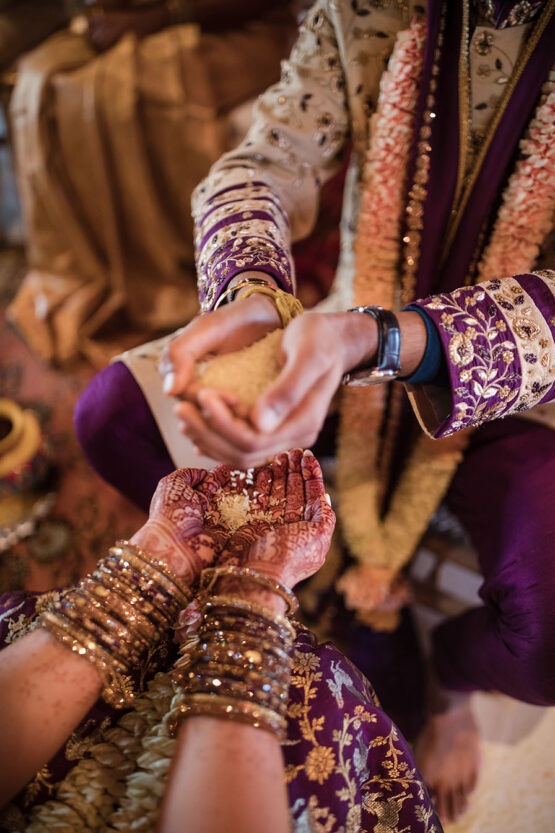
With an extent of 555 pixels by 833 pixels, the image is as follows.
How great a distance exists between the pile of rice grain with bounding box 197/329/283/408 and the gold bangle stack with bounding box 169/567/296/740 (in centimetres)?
16

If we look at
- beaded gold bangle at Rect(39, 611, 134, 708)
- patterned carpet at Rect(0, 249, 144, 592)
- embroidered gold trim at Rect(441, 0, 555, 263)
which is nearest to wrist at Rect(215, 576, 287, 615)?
beaded gold bangle at Rect(39, 611, 134, 708)

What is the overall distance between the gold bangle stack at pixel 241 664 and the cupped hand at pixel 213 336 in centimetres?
17

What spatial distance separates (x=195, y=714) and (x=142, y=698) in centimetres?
9

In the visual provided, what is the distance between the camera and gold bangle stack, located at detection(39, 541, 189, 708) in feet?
1.39

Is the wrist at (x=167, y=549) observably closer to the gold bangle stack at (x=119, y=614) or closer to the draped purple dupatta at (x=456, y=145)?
the gold bangle stack at (x=119, y=614)

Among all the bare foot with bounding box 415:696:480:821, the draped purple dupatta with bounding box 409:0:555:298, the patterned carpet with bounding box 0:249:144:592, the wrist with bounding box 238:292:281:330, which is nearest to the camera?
the wrist with bounding box 238:292:281:330

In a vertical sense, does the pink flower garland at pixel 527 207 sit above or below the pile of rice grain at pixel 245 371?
above

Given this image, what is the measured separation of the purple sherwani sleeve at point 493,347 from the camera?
545 mm

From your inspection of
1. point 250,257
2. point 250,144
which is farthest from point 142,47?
point 250,257

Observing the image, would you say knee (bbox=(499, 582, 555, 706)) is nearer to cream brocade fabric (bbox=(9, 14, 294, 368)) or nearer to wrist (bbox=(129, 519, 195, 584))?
wrist (bbox=(129, 519, 195, 584))

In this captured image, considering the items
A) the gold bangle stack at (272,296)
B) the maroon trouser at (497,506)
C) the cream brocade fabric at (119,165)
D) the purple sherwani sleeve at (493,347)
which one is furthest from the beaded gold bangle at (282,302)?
the cream brocade fabric at (119,165)

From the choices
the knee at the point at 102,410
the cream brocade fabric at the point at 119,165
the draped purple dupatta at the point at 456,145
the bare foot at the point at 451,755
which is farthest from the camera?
the cream brocade fabric at the point at 119,165

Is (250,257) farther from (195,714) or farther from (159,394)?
(195,714)

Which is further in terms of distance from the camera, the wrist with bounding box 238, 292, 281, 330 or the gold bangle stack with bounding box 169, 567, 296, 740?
the wrist with bounding box 238, 292, 281, 330
